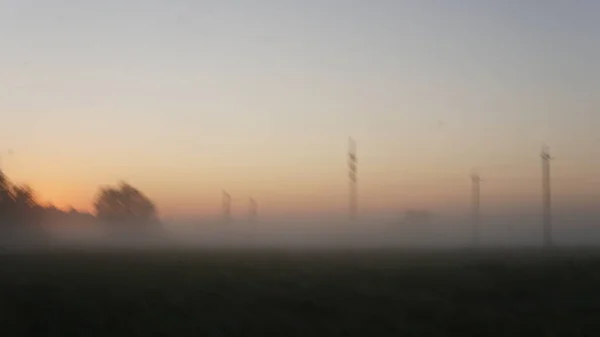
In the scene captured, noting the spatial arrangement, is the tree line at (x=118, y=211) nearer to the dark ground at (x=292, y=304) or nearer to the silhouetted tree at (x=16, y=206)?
the silhouetted tree at (x=16, y=206)

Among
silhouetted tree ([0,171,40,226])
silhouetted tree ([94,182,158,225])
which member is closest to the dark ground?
Answer: silhouetted tree ([0,171,40,226])

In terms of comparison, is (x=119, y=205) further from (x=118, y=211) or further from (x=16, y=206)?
(x=16, y=206)

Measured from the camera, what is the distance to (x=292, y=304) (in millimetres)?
27453

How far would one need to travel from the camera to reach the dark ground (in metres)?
23.5

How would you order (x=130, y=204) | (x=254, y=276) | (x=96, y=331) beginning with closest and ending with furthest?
(x=96, y=331)
(x=254, y=276)
(x=130, y=204)

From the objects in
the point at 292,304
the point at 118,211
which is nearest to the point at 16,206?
the point at 118,211

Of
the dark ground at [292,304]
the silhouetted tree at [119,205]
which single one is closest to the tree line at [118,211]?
the silhouetted tree at [119,205]

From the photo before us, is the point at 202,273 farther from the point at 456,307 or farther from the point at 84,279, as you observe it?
the point at 456,307

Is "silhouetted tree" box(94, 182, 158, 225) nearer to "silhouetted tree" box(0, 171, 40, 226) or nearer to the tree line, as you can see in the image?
the tree line

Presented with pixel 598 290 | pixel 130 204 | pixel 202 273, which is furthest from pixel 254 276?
pixel 130 204

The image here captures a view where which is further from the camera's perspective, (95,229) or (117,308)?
(95,229)

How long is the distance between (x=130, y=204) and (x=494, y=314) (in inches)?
6000

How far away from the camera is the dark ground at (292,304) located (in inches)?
926

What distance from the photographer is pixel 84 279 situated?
111 feet
